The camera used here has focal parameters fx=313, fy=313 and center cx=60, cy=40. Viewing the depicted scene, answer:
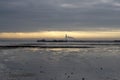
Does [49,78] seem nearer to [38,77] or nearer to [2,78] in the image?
[38,77]

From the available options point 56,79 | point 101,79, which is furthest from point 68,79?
point 101,79

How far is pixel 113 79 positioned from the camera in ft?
82.9

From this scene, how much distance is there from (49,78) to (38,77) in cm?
123

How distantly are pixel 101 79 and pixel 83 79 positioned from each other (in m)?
1.57

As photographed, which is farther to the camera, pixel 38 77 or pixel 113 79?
pixel 38 77

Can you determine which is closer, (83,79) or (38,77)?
(83,79)

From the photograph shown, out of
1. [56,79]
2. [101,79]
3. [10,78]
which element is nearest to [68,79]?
[56,79]

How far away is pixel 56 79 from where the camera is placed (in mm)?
25672

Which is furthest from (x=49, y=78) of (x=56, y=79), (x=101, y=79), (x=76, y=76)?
(x=101, y=79)

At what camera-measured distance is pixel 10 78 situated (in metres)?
25.8

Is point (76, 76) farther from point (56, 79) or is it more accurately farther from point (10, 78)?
point (10, 78)

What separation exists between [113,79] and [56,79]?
462 centimetres

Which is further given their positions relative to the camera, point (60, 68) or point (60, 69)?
point (60, 68)

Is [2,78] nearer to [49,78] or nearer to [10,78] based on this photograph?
[10,78]
